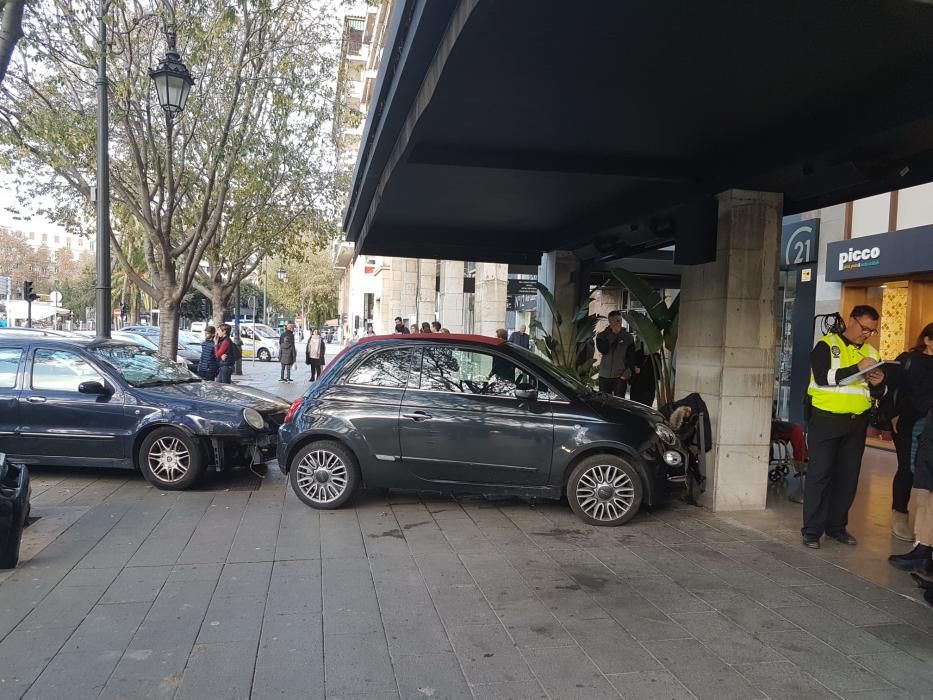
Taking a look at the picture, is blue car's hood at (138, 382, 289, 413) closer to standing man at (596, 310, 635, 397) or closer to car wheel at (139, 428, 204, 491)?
car wheel at (139, 428, 204, 491)

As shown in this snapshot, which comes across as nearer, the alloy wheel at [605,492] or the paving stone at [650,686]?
the paving stone at [650,686]

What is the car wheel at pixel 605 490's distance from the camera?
20.4 ft

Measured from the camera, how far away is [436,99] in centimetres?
531

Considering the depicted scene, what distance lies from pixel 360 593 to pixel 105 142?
8771 mm

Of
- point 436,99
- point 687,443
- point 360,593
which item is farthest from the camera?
point 687,443

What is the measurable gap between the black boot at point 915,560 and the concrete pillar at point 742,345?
1702mm

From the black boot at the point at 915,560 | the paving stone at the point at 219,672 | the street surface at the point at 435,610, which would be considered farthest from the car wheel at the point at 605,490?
the paving stone at the point at 219,672

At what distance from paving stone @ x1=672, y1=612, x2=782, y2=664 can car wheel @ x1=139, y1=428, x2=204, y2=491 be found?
16.8ft

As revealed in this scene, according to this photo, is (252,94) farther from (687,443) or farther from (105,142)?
(687,443)

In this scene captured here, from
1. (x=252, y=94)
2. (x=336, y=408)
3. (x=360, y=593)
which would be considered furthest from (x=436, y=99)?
(x=252, y=94)

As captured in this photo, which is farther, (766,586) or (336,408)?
(336,408)

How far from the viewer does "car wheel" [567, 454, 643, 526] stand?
622 cm

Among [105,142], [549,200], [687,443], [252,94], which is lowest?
[687,443]

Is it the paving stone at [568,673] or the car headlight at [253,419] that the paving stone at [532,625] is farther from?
the car headlight at [253,419]
